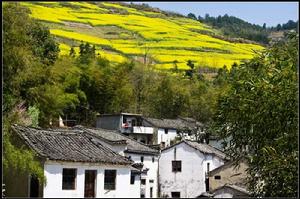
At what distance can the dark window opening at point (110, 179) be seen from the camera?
22.2 metres

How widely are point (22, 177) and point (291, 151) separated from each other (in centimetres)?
933

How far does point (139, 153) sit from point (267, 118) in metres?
23.3

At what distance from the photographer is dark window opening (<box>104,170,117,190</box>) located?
72.7ft

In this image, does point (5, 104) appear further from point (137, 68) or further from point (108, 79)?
point (137, 68)

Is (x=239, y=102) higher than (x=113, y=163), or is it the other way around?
(x=239, y=102)

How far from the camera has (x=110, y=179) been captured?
73.6ft

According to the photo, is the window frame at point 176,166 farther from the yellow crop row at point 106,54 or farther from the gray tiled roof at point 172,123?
the yellow crop row at point 106,54

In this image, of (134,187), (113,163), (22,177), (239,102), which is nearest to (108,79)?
(134,187)

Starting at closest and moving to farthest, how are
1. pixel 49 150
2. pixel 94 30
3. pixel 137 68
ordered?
pixel 49 150 → pixel 137 68 → pixel 94 30

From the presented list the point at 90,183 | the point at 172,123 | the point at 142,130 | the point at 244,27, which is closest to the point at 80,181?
the point at 90,183

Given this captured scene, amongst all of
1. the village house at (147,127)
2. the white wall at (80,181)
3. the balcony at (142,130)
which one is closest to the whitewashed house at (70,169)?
the white wall at (80,181)

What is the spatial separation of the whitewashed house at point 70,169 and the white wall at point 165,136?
24039 millimetres

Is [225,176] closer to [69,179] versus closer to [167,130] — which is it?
[167,130]

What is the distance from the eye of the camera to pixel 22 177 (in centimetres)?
1902
